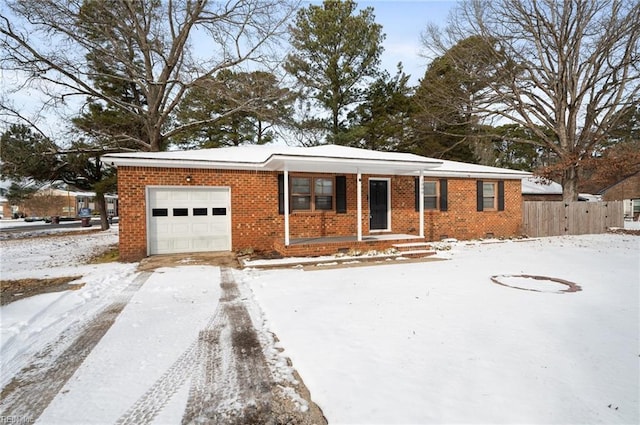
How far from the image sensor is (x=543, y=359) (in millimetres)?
2926

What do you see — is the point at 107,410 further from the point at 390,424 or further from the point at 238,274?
the point at 238,274

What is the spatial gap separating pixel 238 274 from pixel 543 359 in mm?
5587

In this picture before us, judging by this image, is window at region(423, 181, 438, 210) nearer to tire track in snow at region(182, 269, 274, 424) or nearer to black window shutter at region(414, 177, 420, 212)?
black window shutter at region(414, 177, 420, 212)

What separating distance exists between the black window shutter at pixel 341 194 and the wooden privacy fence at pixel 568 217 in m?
8.65

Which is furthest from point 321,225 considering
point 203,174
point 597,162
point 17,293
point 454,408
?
point 597,162

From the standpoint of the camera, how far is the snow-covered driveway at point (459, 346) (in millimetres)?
2240

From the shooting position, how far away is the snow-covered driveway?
224 cm

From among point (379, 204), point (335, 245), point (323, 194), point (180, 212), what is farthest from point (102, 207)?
point (379, 204)

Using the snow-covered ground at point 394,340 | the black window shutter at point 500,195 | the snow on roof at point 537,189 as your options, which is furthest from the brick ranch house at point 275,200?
the snow on roof at point 537,189

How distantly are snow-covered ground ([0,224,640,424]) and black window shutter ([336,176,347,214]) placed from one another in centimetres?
396

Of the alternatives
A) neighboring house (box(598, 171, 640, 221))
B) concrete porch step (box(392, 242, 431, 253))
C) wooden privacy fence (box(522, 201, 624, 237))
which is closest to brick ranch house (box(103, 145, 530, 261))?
concrete porch step (box(392, 242, 431, 253))

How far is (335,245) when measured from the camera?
29.5 feet

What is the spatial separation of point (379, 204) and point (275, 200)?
386 cm

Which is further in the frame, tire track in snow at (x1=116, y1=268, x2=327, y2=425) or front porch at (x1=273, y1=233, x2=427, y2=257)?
front porch at (x1=273, y1=233, x2=427, y2=257)
